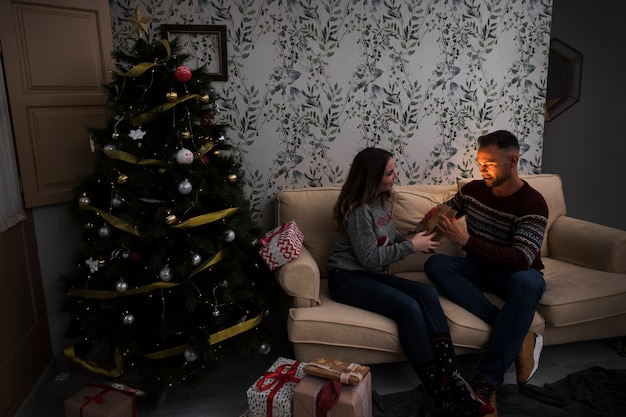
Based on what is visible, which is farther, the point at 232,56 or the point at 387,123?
the point at 387,123

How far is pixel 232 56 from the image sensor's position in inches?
107

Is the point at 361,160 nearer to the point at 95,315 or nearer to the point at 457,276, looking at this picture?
the point at 457,276

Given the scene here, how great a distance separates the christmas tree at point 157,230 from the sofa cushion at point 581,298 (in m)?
1.48

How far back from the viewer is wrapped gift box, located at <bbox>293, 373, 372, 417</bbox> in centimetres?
170

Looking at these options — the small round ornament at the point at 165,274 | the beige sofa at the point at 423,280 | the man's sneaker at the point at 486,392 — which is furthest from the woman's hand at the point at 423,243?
the small round ornament at the point at 165,274

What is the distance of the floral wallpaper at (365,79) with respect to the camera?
2.72m

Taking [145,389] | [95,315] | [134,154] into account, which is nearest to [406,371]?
[145,389]

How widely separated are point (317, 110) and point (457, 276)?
51.7 inches

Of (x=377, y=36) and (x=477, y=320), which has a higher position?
(x=377, y=36)

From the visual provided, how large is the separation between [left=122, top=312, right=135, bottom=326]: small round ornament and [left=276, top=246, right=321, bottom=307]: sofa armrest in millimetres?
665

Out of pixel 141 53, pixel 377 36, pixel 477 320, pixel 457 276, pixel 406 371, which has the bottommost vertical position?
pixel 406 371

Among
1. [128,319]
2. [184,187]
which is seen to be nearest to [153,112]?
[184,187]

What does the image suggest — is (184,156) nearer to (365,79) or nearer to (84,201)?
(84,201)

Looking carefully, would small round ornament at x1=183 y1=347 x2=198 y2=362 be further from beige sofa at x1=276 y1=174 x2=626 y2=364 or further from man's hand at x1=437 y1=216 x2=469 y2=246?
man's hand at x1=437 y1=216 x2=469 y2=246
